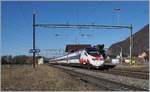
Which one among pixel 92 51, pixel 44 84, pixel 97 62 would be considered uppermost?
pixel 92 51

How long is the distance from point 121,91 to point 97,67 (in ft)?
103

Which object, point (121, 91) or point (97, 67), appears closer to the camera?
point (121, 91)

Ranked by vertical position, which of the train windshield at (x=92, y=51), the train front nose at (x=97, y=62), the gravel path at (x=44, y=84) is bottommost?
the gravel path at (x=44, y=84)

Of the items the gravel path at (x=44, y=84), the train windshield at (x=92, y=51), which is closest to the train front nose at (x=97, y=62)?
the train windshield at (x=92, y=51)

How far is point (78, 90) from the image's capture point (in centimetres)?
1738

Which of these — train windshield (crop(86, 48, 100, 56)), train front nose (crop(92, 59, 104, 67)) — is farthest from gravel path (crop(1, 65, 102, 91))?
train windshield (crop(86, 48, 100, 56))

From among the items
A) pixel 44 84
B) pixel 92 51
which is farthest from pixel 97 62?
pixel 44 84

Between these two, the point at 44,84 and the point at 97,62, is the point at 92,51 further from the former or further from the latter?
the point at 44,84

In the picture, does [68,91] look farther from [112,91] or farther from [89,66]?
[89,66]

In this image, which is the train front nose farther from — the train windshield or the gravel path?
the gravel path

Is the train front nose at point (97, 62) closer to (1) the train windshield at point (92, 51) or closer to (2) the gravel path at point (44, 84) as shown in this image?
(1) the train windshield at point (92, 51)

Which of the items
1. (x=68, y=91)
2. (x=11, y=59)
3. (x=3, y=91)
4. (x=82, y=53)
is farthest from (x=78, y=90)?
(x=11, y=59)

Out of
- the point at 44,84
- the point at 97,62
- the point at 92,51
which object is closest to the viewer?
the point at 44,84

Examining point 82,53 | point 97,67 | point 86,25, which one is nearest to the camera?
point 97,67
